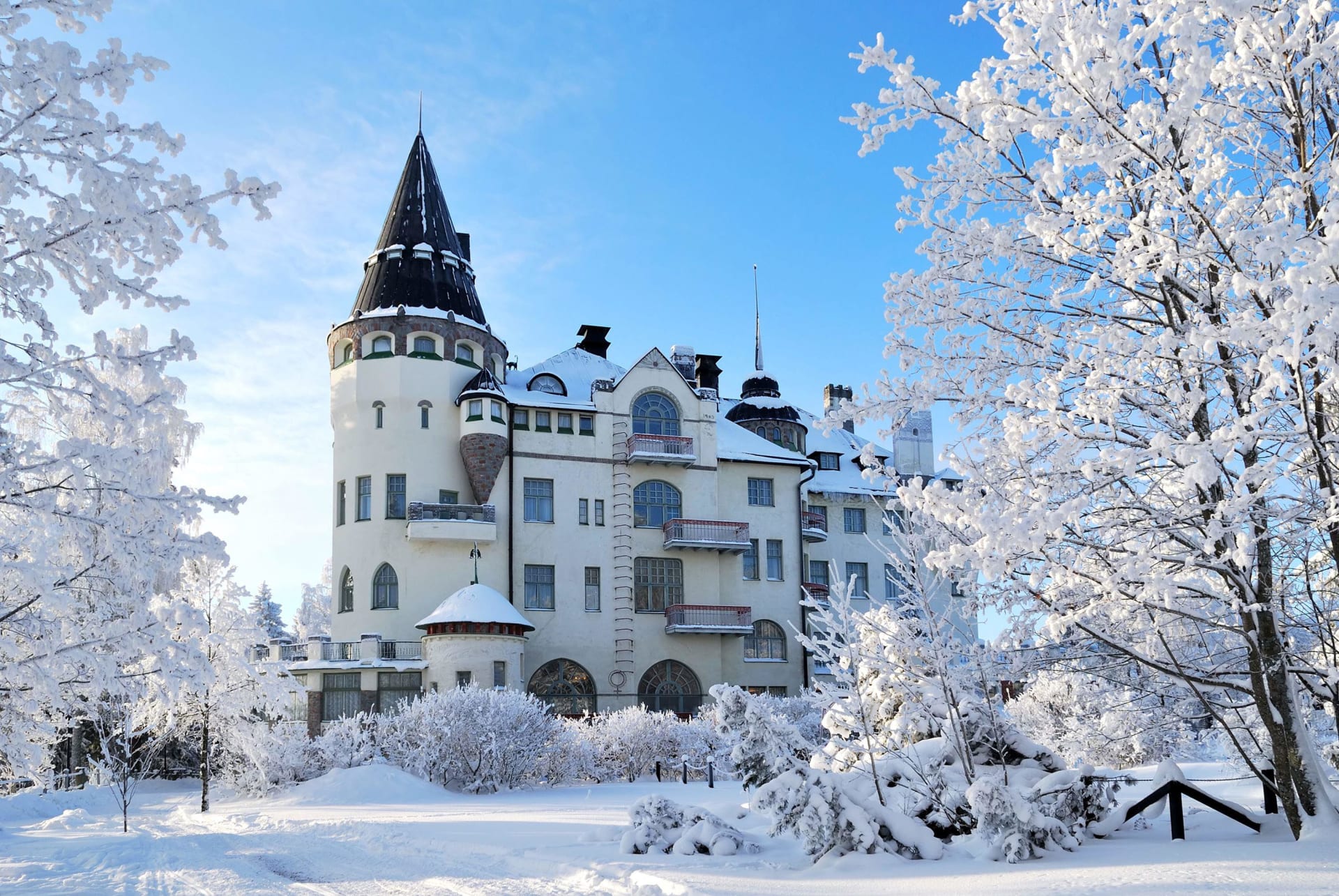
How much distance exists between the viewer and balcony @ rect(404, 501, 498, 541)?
38.4 meters

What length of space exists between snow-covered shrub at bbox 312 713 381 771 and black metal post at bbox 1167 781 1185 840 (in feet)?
65.9

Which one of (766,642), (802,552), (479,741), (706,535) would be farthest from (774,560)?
(479,741)

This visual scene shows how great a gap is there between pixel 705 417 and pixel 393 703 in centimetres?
1609

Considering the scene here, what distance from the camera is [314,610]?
7456cm

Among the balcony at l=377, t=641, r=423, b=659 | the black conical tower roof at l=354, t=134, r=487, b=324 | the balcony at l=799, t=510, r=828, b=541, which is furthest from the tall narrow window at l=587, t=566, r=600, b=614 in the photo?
the black conical tower roof at l=354, t=134, r=487, b=324

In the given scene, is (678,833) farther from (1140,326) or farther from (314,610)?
(314,610)

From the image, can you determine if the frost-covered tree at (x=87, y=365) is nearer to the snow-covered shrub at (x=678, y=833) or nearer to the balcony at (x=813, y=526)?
the snow-covered shrub at (x=678, y=833)

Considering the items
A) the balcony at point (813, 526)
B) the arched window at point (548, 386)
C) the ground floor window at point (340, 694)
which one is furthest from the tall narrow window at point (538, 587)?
the balcony at point (813, 526)

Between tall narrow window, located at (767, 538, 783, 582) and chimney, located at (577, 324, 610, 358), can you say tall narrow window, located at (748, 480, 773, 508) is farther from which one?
chimney, located at (577, 324, 610, 358)

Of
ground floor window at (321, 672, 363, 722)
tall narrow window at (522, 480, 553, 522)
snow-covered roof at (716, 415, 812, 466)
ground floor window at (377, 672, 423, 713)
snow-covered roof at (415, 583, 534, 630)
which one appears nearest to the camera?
snow-covered roof at (415, 583, 534, 630)

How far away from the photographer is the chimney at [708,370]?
5000 cm

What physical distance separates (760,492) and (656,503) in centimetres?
487

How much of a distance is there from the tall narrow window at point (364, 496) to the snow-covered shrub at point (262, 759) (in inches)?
515

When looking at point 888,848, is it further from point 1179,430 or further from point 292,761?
point 292,761
